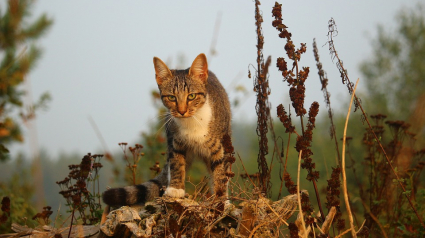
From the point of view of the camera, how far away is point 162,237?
3100 mm

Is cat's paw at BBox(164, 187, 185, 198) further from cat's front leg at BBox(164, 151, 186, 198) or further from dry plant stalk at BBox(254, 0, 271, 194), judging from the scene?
dry plant stalk at BBox(254, 0, 271, 194)

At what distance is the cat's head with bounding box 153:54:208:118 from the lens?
3.96 m

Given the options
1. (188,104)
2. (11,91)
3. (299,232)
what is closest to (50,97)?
(11,91)

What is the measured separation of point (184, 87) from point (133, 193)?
1.13 metres

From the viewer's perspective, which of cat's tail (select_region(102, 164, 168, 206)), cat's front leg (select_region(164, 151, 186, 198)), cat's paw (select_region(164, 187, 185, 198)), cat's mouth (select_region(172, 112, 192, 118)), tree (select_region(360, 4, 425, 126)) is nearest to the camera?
cat's tail (select_region(102, 164, 168, 206))

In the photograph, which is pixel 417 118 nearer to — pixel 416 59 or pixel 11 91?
pixel 11 91

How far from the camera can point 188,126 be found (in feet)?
13.3

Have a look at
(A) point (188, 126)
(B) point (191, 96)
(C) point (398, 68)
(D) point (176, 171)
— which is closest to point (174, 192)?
(D) point (176, 171)

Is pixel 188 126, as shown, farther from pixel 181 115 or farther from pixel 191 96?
pixel 191 96

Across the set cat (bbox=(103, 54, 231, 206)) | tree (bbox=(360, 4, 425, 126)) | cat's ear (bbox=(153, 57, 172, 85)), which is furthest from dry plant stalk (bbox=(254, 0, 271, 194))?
tree (bbox=(360, 4, 425, 126))

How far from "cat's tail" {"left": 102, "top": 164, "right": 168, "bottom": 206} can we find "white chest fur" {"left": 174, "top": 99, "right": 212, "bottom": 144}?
0.56 meters

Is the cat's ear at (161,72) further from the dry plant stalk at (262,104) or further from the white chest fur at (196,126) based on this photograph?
the dry plant stalk at (262,104)

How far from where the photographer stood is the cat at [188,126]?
398 centimetres

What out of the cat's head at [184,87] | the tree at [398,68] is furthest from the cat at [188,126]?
the tree at [398,68]
